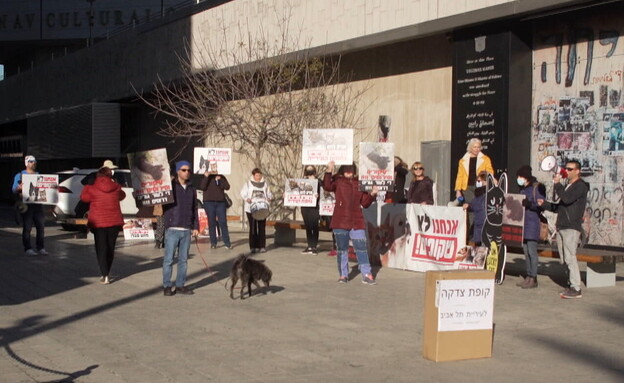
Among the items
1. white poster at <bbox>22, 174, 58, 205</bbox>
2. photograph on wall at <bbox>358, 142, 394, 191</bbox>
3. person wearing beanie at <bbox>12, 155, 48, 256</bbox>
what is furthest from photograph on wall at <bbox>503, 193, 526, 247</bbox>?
person wearing beanie at <bbox>12, 155, 48, 256</bbox>

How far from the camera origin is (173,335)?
1014 cm

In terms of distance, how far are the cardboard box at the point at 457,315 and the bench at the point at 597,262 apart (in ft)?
16.7

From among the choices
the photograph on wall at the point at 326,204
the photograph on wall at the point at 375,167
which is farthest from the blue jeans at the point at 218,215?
the photograph on wall at the point at 375,167

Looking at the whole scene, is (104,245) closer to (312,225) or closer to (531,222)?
(312,225)

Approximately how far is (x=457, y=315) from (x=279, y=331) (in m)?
A: 2.36

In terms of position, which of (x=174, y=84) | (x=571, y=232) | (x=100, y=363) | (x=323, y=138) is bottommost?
(x=100, y=363)

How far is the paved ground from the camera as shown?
8.47 m

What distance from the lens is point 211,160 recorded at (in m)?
21.5

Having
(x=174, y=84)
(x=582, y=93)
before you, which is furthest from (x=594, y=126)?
(x=174, y=84)

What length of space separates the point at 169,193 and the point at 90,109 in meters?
30.8

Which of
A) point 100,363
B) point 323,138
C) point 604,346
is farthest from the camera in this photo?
point 323,138

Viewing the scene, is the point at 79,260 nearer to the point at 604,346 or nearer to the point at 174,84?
the point at 604,346

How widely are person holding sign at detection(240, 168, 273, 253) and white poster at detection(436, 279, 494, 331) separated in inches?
411

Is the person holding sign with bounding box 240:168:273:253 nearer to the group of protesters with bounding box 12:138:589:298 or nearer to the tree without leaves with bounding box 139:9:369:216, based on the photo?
the group of protesters with bounding box 12:138:589:298
